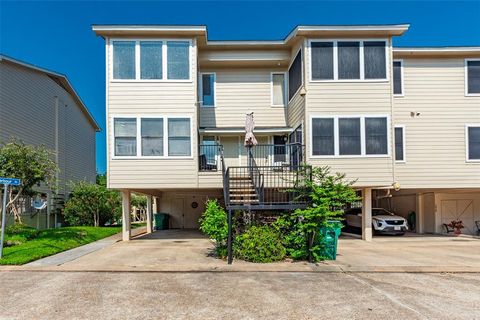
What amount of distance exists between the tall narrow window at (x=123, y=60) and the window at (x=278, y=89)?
5.97 m

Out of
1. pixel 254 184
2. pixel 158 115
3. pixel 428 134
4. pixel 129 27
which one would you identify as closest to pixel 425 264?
pixel 254 184

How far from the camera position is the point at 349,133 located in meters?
12.7

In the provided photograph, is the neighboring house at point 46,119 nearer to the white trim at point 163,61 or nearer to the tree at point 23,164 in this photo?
the tree at point 23,164

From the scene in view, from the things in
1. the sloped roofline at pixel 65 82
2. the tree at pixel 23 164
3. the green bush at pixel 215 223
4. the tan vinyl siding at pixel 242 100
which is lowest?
the green bush at pixel 215 223

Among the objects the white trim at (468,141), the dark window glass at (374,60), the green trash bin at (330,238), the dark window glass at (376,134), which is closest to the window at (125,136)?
the green trash bin at (330,238)

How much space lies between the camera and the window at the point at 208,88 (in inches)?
601

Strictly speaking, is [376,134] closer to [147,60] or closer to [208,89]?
[208,89]

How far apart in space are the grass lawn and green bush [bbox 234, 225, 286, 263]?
563cm

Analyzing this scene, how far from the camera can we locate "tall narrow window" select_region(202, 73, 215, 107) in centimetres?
1527

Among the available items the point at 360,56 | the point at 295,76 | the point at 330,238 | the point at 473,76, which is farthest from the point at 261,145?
the point at 473,76

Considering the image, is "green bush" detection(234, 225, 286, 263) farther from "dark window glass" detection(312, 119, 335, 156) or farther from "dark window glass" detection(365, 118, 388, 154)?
"dark window glass" detection(365, 118, 388, 154)

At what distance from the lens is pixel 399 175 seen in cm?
1417

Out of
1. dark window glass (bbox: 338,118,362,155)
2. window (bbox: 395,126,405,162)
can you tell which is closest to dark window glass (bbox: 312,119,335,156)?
dark window glass (bbox: 338,118,362,155)

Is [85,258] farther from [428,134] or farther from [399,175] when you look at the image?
[428,134]
